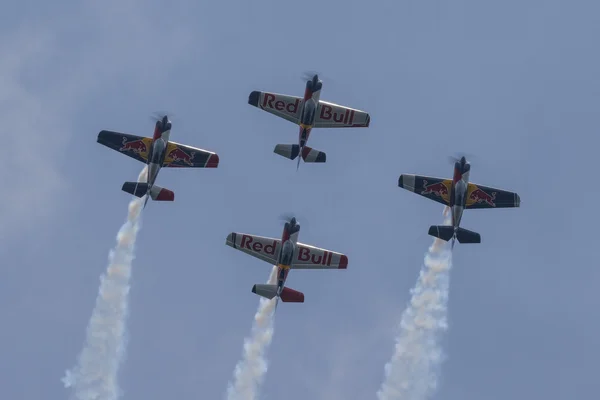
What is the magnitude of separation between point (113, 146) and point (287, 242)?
15.4 m

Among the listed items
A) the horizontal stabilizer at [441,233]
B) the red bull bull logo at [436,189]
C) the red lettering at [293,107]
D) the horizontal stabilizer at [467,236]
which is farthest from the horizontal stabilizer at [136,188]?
the horizontal stabilizer at [467,236]

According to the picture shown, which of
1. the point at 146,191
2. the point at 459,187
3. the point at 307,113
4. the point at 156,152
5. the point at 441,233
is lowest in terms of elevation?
the point at 146,191

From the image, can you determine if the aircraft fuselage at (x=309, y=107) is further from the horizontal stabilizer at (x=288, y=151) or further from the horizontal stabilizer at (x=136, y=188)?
the horizontal stabilizer at (x=136, y=188)

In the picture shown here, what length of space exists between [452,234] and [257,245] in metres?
14.2

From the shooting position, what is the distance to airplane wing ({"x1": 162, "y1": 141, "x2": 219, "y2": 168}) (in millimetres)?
87956

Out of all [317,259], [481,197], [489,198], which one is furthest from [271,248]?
[489,198]

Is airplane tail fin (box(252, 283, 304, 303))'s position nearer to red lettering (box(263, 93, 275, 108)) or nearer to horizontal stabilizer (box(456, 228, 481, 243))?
horizontal stabilizer (box(456, 228, 481, 243))

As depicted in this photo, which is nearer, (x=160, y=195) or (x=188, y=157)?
(x=160, y=195)

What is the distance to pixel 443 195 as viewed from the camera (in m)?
85.1

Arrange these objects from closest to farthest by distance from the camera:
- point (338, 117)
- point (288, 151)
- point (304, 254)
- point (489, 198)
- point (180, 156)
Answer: point (304, 254) → point (489, 198) → point (180, 156) → point (288, 151) → point (338, 117)

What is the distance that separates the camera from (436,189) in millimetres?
85500

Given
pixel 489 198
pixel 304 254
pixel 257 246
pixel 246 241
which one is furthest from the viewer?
pixel 489 198

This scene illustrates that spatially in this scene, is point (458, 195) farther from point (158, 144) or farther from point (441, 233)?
point (158, 144)

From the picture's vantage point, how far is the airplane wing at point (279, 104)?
90312mm
